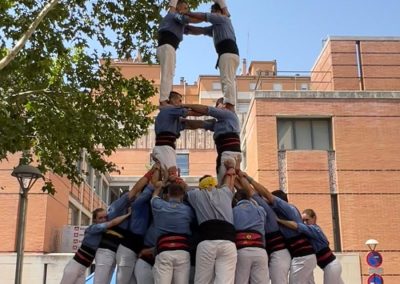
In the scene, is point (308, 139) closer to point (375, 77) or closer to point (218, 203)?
point (375, 77)

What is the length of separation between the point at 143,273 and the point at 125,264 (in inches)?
14.9

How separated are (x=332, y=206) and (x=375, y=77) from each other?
8775 millimetres

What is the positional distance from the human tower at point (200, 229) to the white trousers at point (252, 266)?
15 mm

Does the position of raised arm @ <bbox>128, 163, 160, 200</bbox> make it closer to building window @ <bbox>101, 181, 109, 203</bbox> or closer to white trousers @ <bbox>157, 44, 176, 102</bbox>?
white trousers @ <bbox>157, 44, 176, 102</bbox>

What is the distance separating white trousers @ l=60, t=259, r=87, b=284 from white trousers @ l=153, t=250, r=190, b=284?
171 cm

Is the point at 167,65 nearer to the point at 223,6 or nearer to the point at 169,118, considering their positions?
the point at 169,118

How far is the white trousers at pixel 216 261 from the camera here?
7852 millimetres

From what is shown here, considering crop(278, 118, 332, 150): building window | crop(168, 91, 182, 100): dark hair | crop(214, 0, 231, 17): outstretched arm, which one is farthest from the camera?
crop(278, 118, 332, 150): building window

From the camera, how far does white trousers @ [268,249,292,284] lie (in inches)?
337

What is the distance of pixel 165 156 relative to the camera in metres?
9.59

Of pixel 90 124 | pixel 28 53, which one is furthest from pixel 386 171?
pixel 28 53

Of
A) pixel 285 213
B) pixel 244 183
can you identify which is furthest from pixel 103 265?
pixel 285 213

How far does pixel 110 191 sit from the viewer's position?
52.7m

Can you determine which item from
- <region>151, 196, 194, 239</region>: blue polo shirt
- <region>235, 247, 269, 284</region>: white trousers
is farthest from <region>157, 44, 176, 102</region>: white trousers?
<region>235, 247, 269, 284</region>: white trousers
